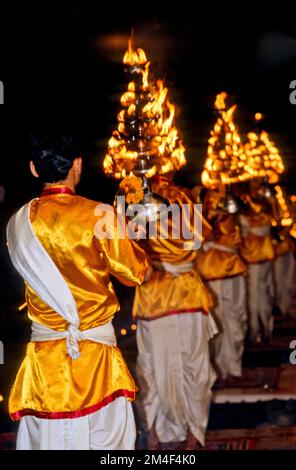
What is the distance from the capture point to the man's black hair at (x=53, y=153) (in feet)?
12.0

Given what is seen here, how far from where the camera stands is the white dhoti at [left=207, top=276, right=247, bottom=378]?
775 cm

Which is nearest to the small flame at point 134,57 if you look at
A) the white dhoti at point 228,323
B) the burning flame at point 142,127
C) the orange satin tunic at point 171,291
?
the burning flame at point 142,127

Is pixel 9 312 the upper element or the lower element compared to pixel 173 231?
lower

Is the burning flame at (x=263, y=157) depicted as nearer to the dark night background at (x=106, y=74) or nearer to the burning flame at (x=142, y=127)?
the dark night background at (x=106, y=74)

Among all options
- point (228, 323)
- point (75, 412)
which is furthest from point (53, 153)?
point (228, 323)

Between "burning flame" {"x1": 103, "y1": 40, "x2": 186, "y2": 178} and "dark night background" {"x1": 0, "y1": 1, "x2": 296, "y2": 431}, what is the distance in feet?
1.05

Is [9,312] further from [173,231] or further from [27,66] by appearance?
[173,231]

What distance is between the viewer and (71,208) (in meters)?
3.63

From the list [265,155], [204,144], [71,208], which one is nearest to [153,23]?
[204,144]

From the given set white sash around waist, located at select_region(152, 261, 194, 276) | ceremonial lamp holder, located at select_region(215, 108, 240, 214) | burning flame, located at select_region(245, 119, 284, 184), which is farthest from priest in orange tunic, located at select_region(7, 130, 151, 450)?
burning flame, located at select_region(245, 119, 284, 184)

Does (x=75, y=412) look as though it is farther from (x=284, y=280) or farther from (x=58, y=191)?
(x=284, y=280)

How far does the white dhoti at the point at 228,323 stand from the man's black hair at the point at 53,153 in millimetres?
4164

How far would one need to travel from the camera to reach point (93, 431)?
12.0 feet
